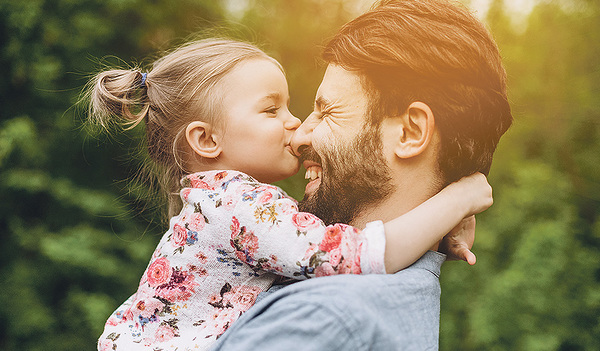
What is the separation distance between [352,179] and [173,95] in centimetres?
82

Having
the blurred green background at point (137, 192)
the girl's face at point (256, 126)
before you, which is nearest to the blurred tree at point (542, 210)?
the blurred green background at point (137, 192)

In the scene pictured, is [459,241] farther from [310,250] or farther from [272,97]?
[272,97]

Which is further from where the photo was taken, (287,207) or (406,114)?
(406,114)

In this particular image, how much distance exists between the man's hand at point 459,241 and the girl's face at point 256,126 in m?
0.60

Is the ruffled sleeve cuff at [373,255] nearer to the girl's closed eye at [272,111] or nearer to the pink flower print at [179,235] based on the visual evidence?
the pink flower print at [179,235]

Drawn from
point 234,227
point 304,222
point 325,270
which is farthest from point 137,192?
point 325,270

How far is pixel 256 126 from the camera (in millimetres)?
1964

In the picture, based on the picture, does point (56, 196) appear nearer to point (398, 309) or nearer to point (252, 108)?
point (252, 108)

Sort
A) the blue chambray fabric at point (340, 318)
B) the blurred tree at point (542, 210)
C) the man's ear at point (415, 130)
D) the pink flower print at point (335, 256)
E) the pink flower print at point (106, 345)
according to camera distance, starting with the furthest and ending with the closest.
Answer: the blurred tree at point (542, 210), the pink flower print at point (106, 345), the man's ear at point (415, 130), the pink flower print at point (335, 256), the blue chambray fabric at point (340, 318)

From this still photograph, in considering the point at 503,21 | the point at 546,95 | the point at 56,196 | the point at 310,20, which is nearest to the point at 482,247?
the point at 546,95

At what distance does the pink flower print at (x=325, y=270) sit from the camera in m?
1.41

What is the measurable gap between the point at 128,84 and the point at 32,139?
302 cm

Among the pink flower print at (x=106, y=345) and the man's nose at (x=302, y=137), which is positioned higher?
the man's nose at (x=302, y=137)

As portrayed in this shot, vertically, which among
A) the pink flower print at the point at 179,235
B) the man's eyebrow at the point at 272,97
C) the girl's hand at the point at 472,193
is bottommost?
the pink flower print at the point at 179,235
